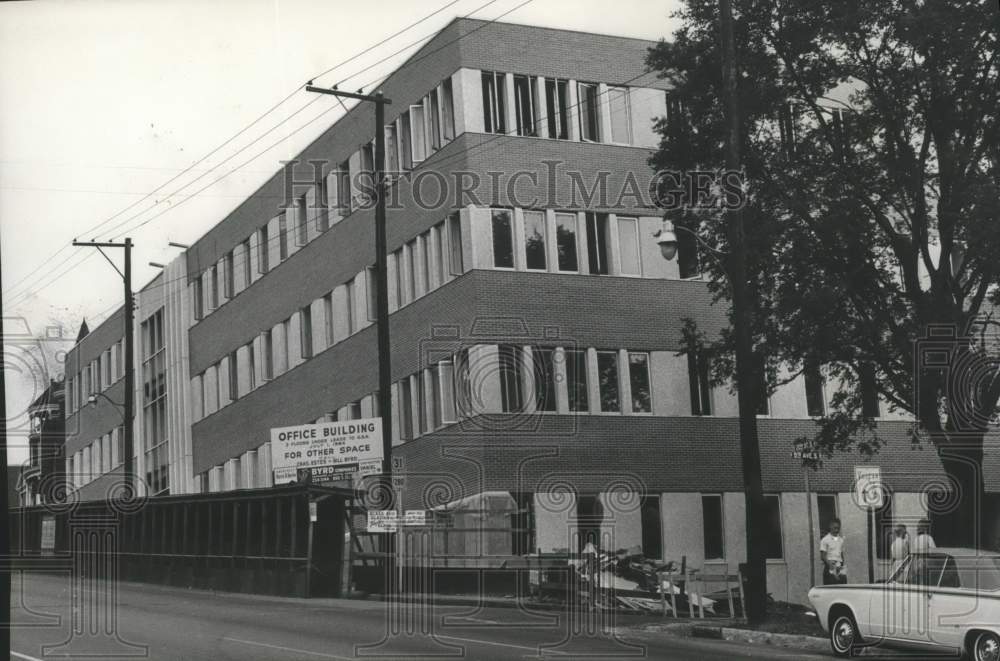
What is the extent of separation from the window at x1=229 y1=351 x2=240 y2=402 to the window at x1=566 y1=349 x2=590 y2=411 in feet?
68.8

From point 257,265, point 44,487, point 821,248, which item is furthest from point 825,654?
point 44,487

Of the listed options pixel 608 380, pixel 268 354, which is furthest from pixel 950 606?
pixel 268 354

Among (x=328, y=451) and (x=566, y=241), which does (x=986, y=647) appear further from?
(x=328, y=451)

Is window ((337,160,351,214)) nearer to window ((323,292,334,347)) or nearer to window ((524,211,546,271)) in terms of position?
window ((323,292,334,347))

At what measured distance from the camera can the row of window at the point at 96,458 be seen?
224ft

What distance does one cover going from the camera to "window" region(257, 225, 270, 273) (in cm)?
4932

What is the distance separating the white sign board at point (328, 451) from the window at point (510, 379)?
10.4ft

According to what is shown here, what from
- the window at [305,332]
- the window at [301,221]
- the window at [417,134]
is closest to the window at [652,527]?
the window at [417,134]

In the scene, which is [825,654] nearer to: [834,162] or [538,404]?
[834,162]

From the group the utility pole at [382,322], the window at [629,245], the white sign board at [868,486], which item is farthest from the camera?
the window at [629,245]

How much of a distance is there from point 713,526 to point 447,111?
13261mm

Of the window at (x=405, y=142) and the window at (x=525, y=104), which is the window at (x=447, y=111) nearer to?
the window at (x=525, y=104)

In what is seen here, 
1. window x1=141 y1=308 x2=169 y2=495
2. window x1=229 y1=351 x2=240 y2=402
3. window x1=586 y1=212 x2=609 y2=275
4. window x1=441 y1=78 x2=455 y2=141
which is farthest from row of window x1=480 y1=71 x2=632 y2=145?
window x1=141 y1=308 x2=169 y2=495

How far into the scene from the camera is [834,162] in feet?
88.5
